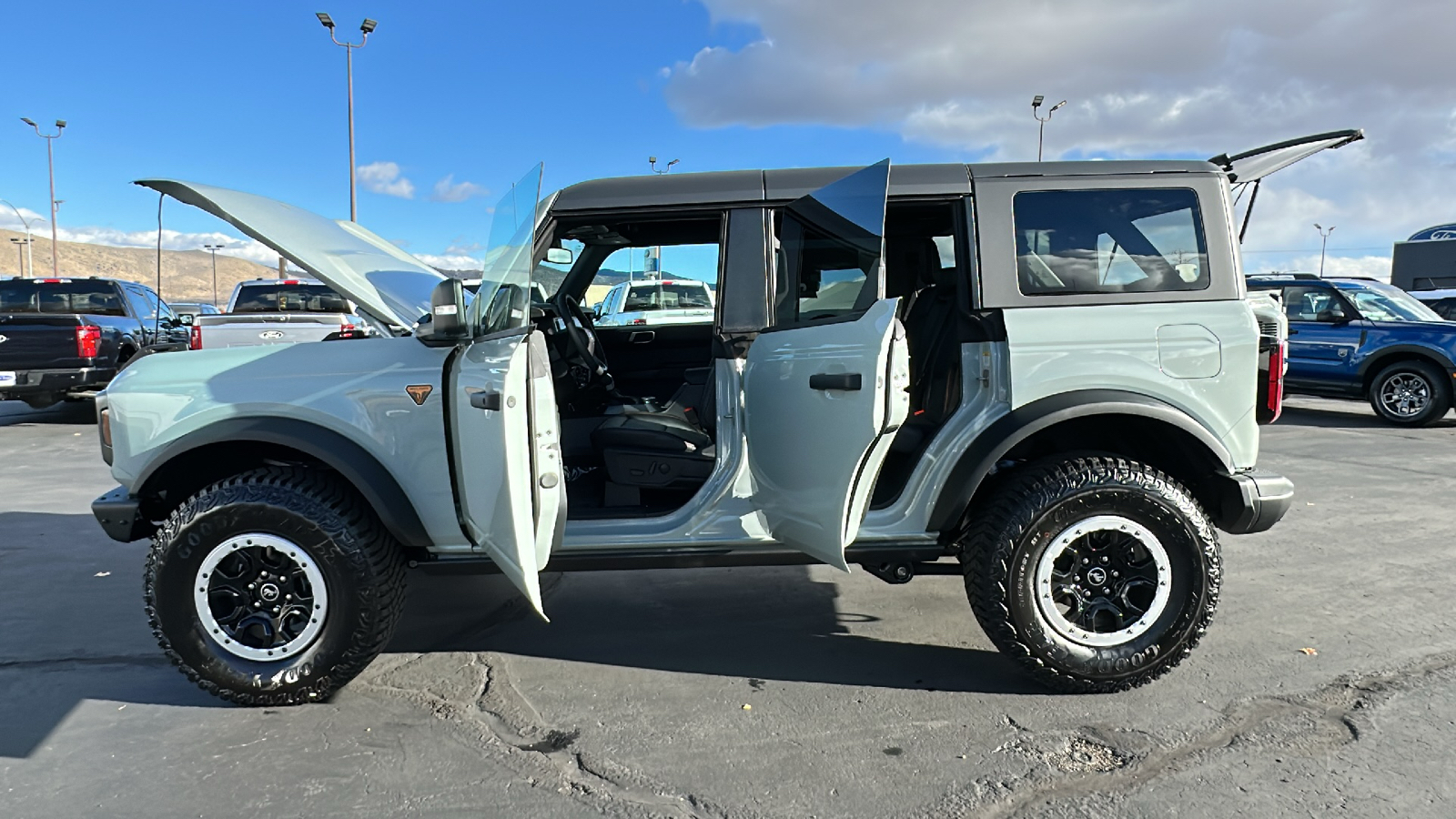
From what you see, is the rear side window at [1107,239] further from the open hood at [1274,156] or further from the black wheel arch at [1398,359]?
the black wheel arch at [1398,359]

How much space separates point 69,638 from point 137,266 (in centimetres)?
17642

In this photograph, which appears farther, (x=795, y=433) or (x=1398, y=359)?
(x=1398, y=359)

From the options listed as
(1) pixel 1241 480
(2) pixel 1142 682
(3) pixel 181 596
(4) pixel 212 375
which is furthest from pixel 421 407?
(1) pixel 1241 480

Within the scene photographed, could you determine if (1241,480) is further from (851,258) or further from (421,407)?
(421,407)

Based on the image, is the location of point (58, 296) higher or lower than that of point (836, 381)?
higher

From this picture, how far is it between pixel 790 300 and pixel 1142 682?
192 cm

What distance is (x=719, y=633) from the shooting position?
13.1 ft

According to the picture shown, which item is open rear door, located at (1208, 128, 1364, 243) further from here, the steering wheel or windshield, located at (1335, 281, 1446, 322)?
windshield, located at (1335, 281, 1446, 322)

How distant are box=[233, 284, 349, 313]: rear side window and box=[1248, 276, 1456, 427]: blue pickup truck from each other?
37.5 ft

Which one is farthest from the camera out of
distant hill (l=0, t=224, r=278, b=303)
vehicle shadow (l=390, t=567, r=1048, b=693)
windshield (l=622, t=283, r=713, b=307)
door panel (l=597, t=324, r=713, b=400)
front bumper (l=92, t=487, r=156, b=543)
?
distant hill (l=0, t=224, r=278, b=303)

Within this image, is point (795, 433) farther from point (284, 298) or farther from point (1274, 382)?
point (284, 298)

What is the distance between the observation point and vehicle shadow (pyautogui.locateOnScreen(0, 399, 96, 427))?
462 inches

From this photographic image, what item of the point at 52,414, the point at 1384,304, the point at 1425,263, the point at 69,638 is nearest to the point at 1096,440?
the point at 69,638

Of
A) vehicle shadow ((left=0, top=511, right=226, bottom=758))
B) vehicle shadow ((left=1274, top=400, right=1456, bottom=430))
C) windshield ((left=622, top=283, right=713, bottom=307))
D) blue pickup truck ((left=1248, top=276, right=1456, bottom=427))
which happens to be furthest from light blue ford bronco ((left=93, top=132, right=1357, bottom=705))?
vehicle shadow ((left=1274, top=400, right=1456, bottom=430))
